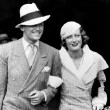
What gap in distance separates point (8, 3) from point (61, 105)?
8.55ft

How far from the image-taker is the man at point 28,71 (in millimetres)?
5266

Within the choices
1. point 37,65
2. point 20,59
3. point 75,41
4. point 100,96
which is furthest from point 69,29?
point 100,96

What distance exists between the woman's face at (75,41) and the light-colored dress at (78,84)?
17cm

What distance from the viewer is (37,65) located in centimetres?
536

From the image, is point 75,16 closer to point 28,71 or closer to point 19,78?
point 28,71

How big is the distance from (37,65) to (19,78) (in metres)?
0.28

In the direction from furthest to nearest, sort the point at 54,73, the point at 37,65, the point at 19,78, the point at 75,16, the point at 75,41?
1. the point at 75,16
2. the point at 75,41
3. the point at 54,73
4. the point at 37,65
5. the point at 19,78

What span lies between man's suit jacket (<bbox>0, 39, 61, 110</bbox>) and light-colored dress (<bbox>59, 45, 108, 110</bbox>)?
0.36m

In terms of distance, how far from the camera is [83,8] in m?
7.51

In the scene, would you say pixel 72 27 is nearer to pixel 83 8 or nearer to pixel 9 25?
pixel 83 8

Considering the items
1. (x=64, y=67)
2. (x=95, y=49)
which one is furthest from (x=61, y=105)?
(x=95, y=49)

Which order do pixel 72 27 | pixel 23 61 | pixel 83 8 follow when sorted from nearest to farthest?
pixel 23 61 → pixel 72 27 → pixel 83 8

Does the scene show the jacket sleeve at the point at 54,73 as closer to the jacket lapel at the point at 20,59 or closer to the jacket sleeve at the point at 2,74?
the jacket lapel at the point at 20,59

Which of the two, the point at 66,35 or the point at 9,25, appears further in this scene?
the point at 9,25
